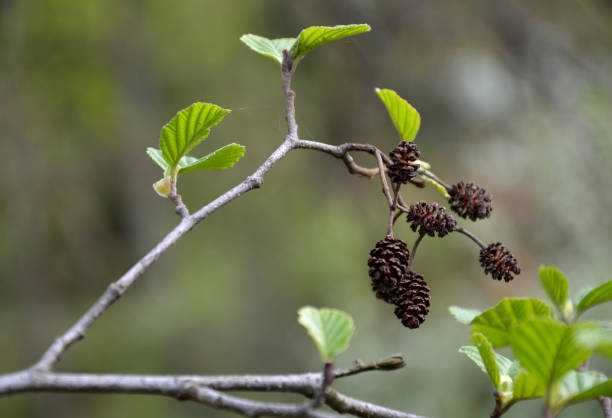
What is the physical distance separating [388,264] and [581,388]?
10.4 inches

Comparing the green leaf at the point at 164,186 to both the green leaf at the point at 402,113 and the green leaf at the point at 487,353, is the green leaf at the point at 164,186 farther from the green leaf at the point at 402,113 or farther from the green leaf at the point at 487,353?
the green leaf at the point at 487,353

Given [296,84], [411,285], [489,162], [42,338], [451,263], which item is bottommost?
[411,285]

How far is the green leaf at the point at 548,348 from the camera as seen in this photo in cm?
50

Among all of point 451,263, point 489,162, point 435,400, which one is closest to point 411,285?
point 435,400

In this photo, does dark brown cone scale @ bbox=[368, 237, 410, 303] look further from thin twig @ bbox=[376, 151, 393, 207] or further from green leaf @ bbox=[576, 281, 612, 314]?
green leaf @ bbox=[576, 281, 612, 314]

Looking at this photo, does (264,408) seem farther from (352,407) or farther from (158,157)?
(158,157)

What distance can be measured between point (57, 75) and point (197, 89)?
4.53ft

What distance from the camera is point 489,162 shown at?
3008 mm

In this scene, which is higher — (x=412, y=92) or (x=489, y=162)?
(x=412, y=92)

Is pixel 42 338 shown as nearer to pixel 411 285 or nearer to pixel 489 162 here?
pixel 489 162

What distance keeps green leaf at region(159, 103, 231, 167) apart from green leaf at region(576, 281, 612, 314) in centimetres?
52

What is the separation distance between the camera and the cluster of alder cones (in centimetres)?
74

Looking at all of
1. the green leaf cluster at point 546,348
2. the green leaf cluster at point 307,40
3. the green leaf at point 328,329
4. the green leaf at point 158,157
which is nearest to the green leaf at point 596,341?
the green leaf cluster at point 546,348

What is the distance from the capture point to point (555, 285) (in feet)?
2.50
